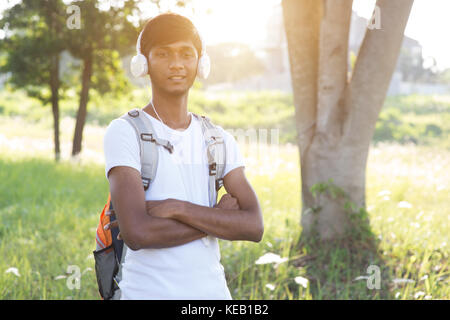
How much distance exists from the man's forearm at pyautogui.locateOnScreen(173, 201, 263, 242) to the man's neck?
0.41m

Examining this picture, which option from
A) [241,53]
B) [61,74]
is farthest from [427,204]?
[241,53]

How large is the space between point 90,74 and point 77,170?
382cm

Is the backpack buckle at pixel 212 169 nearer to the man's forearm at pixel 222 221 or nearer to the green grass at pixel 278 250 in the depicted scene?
the man's forearm at pixel 222 221

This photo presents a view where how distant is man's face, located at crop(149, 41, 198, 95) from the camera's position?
7.70 ft

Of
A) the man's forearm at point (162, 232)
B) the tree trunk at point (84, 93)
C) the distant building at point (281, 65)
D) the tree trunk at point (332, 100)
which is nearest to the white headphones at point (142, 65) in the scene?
the man's forearm at point (162, 232)

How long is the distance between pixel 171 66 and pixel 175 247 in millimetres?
843

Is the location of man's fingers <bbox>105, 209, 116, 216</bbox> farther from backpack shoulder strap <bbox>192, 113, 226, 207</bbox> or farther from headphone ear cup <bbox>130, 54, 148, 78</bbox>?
headphone ear cup <bbox>130, 54, 148, 78</bbox>

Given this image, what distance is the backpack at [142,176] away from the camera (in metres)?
2.22

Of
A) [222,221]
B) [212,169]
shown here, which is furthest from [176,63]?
[222,221]

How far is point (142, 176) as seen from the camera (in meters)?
2.23

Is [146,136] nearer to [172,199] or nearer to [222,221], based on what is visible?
[172,199]

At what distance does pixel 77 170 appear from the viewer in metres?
12.1

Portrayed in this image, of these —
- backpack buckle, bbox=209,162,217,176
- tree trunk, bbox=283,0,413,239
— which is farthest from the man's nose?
tree trunk, bbox=283,0,413,239
